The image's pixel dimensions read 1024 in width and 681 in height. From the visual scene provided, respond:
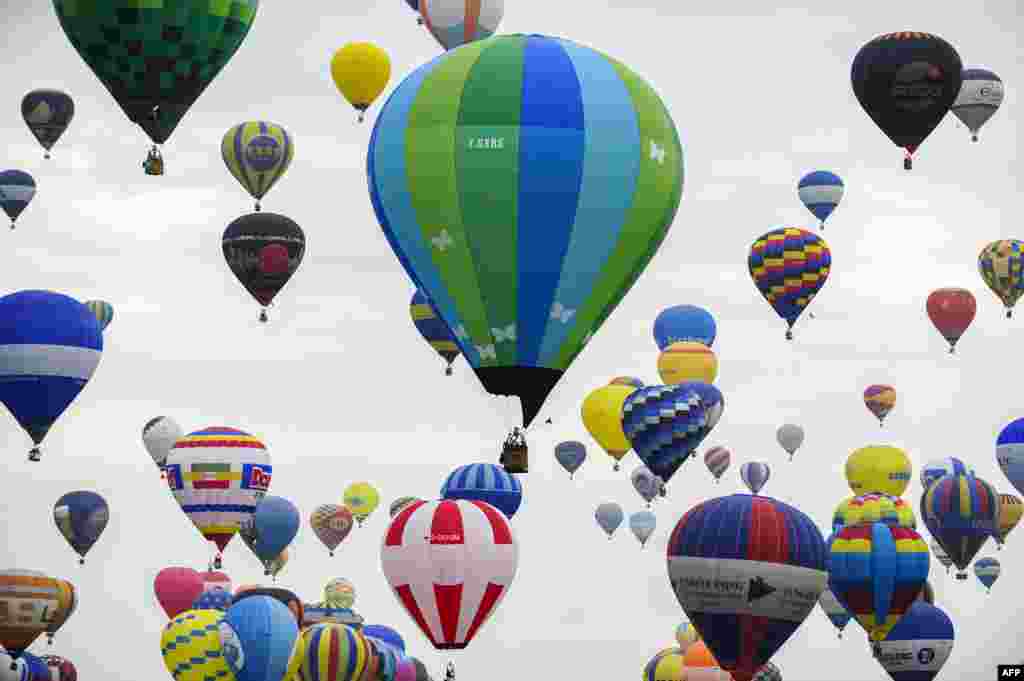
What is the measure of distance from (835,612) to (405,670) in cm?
782

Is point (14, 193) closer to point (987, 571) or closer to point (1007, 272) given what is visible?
point (1007, 272)

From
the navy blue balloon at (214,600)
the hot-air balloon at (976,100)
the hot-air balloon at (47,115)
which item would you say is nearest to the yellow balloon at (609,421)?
the navy blue balloon at (214,600)

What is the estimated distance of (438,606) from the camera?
41531 mm

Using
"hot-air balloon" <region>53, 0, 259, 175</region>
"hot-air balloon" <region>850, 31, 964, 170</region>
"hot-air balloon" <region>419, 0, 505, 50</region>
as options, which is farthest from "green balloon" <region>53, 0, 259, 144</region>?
"hot-air balloon" <region>850, 31, 964, 170</region>

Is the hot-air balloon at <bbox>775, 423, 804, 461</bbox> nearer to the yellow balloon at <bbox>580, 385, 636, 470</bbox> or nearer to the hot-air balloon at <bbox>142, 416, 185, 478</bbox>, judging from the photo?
the yellow balloon at <bbox>580, 385, 636, 470</bbox>

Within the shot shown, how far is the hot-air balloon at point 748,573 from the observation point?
4031 cm

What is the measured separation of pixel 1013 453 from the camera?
172 ft

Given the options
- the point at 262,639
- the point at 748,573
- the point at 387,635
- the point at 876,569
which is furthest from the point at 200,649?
the point at 876,569

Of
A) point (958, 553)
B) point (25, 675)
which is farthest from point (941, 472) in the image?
point (25, 675)

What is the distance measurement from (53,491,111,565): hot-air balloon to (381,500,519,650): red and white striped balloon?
1252 cm

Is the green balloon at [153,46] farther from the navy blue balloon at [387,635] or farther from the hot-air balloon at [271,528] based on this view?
the hot-air balloon at [271,528]

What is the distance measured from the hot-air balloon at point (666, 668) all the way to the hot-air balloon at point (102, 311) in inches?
490

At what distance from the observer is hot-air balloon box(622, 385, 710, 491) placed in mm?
48156

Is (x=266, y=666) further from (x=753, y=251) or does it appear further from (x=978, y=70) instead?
(x=978, y=70)
